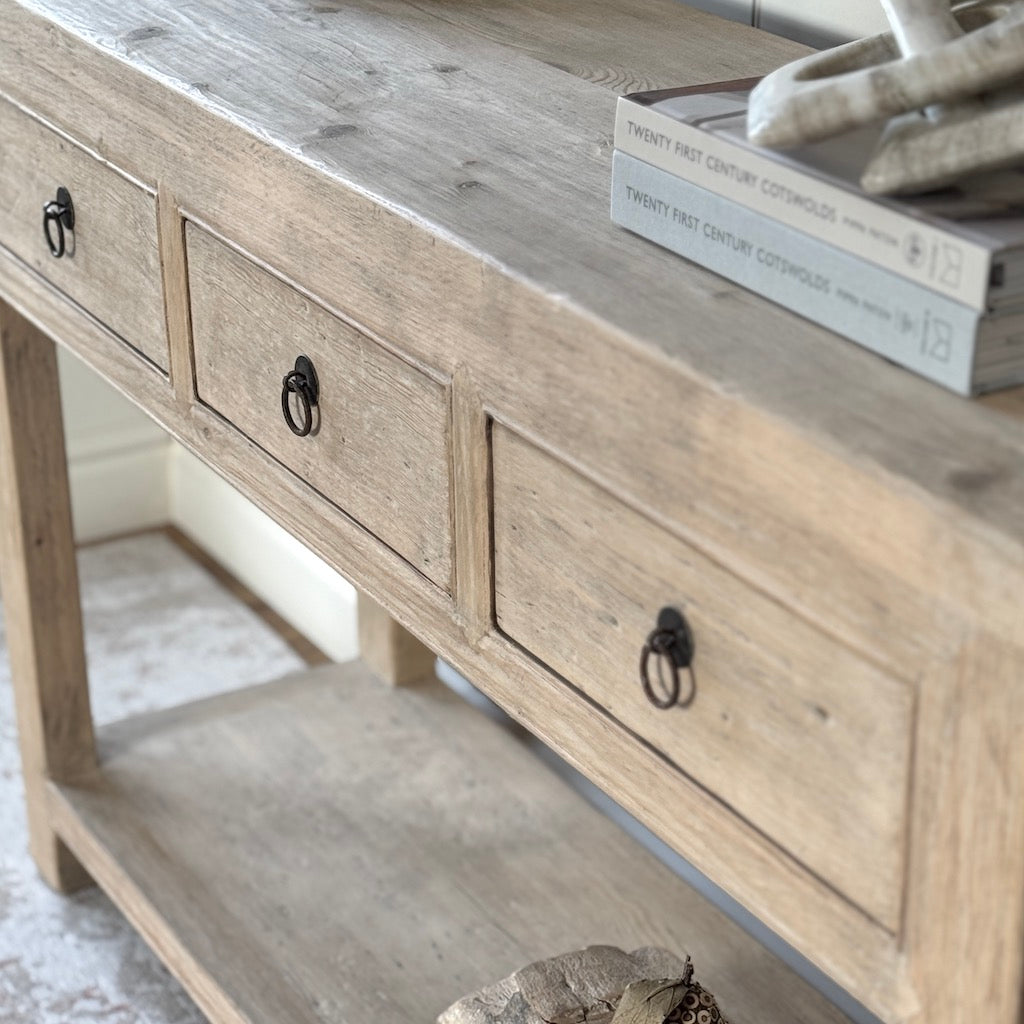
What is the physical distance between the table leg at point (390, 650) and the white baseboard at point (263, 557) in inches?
7.2

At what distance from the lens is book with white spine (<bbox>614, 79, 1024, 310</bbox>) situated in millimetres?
541

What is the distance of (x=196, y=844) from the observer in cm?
139

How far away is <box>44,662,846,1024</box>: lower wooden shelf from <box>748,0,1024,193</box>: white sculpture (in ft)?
2.50

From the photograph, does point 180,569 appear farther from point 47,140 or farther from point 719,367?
point 719,367

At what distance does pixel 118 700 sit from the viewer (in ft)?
6.09

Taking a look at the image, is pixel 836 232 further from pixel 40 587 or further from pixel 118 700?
pixel 118 700

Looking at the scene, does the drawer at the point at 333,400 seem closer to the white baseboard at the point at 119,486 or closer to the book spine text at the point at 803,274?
the book spine text at the point at 803,274

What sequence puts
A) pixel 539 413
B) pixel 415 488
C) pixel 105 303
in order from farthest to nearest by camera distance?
pixel 105 303, pixel 415 488, pixel 539 413

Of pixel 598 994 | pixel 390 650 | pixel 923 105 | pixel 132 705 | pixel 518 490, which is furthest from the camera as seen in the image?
pixel 132 705

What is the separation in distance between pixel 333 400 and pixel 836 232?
335 mm

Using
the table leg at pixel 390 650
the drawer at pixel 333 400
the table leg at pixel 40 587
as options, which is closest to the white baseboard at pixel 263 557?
the table leg at pixel 390 650

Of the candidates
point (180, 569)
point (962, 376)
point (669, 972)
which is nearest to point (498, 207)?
point (962, 376)

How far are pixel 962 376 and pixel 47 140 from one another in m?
0.72

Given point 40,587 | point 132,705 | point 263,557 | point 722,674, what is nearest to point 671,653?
point 722,674
